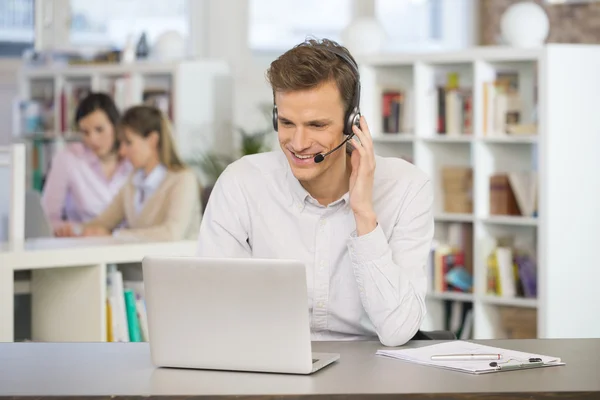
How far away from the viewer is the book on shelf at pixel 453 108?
4.98 meters

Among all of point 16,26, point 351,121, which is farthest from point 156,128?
point 16,26

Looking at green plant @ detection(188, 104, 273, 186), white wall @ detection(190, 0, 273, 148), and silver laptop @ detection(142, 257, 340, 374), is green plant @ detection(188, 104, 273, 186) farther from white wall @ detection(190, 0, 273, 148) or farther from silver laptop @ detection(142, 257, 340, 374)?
silver laptop @ detection(142, 257, 340, 374)

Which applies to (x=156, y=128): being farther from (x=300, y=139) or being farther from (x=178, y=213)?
(x=300, y=139)

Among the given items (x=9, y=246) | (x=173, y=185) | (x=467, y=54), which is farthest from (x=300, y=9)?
(x=9, y=246)

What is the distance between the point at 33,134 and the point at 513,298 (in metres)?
3.52

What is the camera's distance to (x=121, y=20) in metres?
6.92

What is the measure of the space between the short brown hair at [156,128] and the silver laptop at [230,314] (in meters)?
2.90

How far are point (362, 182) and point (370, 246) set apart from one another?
0.55 ft

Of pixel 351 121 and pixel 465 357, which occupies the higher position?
pixel 351 121

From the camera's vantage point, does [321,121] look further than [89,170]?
No

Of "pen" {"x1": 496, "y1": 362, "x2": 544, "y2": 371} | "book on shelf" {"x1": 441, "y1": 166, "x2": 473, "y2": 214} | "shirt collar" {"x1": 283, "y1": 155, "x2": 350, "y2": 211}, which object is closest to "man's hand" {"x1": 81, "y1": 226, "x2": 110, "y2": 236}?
"book on shelf" {"x1": 441, "y1": 166, "x2": 473, "y2": 214}

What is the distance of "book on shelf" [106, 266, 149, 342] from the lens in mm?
3240

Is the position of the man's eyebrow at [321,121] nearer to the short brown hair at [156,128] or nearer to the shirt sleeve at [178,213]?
the shirt sleeve at [178,213]

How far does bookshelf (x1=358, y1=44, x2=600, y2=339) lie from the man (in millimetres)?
2382
